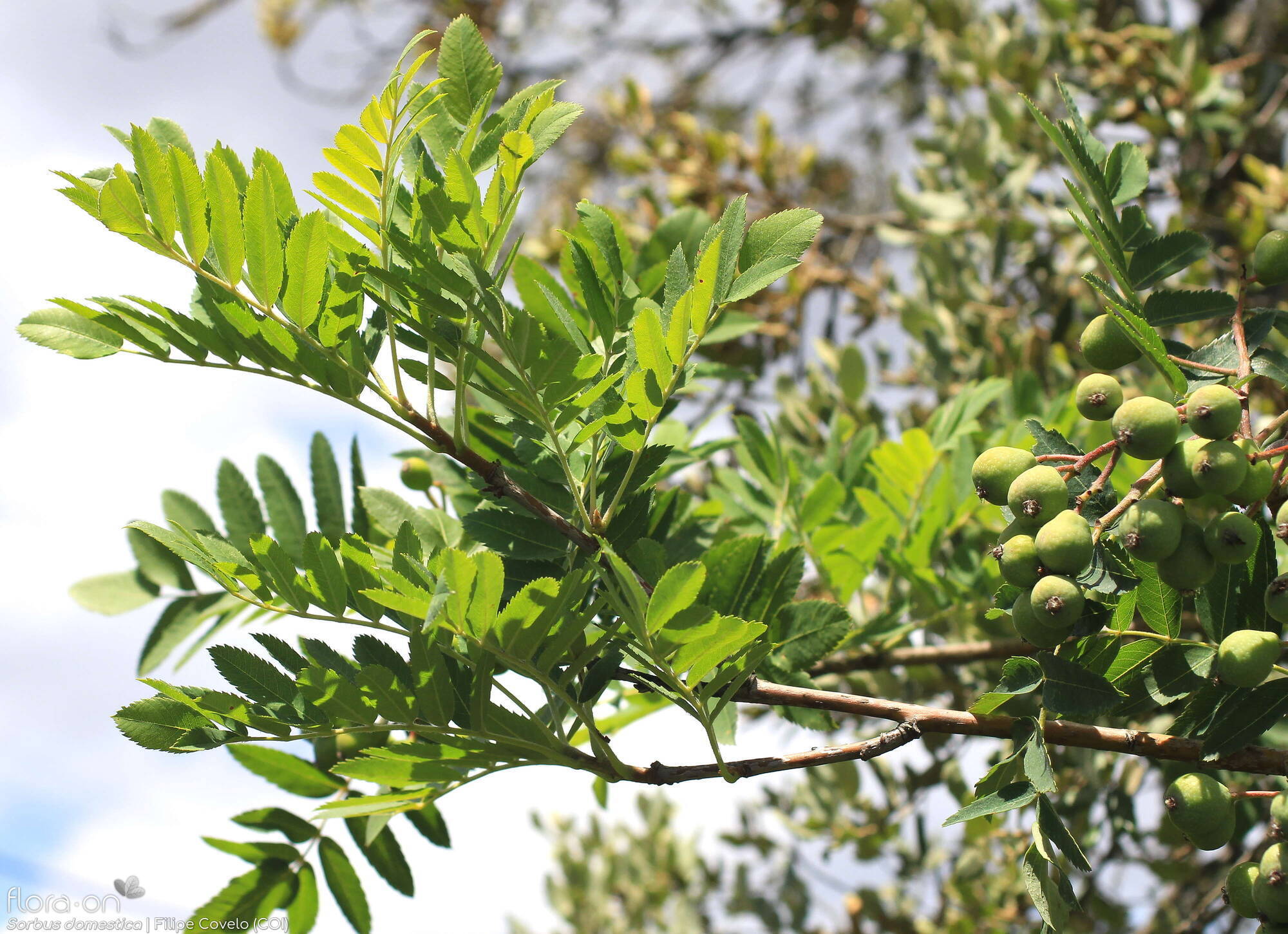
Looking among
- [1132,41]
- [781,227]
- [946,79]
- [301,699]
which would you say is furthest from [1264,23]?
[301,699]

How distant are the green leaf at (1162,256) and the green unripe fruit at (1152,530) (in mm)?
267

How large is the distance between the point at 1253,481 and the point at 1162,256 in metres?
0.26

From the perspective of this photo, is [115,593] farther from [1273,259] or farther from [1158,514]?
[1273,259]

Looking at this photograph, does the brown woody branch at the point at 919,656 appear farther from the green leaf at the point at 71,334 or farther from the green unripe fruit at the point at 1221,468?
the green leaf at the point at 71,334

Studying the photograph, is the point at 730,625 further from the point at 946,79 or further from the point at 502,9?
the point at 502,9

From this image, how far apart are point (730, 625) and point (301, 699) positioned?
1.20ft

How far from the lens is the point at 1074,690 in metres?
0.77

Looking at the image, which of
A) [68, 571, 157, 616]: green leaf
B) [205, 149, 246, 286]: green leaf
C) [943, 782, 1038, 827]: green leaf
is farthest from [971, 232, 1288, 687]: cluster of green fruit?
[68, 571, 157, 616]: green leaf

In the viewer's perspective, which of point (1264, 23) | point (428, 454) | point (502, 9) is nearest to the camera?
point (428, 454)

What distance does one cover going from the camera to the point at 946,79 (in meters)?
2.65

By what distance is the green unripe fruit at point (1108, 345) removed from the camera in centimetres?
81

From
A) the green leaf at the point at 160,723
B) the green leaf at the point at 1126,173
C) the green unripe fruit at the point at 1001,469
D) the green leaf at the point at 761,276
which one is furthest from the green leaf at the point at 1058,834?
the green leaf at the point at 160,723

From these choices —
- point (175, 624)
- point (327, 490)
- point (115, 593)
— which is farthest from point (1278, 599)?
point (115, 593)

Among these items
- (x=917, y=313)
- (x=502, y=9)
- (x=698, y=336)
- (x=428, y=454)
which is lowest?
(x=917, y=313)
